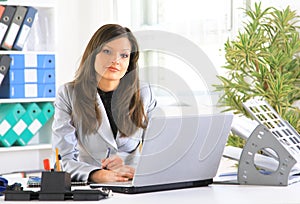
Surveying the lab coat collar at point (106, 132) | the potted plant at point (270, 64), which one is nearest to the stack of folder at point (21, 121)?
the potted plant at point (270, 64)

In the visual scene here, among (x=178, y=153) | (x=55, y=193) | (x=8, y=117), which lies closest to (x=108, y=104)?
(x=178, y=153)

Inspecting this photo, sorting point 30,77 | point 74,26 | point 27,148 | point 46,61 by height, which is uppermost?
point 74,26

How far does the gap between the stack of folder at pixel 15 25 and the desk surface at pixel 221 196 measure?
300 cm

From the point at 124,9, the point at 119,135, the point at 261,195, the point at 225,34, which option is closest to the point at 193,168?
the point at 261,195

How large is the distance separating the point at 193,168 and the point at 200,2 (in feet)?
8.98

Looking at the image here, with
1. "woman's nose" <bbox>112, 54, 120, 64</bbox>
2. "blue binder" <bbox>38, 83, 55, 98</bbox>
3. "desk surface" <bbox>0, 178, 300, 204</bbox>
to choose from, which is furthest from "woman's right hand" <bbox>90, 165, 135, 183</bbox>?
"blue binder" <bbox>38, 83, 55, 98</bbox>

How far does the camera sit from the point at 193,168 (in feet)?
6.50

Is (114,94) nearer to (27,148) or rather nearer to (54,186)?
(54,186)

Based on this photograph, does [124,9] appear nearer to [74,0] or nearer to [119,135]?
[74,0]

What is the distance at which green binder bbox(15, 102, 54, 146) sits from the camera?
15.7ft

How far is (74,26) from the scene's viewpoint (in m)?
5.19

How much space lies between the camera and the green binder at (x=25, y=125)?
473 cm

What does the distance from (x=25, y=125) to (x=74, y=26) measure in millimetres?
952

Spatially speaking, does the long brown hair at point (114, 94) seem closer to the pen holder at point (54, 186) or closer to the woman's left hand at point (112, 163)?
the woman's left hand at point (112, 163)
